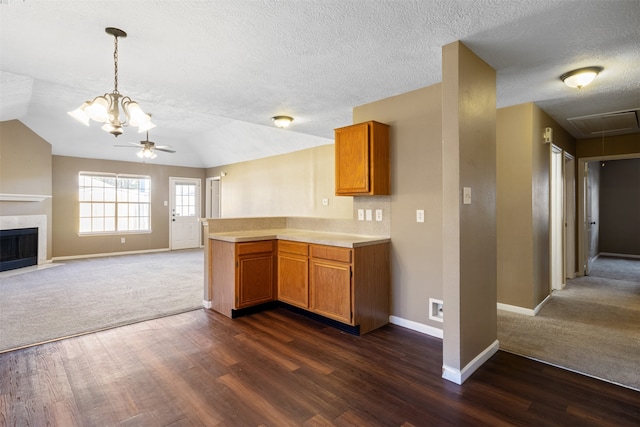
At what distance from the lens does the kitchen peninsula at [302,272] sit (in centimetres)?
314

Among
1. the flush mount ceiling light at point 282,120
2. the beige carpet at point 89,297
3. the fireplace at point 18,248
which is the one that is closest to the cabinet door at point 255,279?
the beige carpet at point 89,297

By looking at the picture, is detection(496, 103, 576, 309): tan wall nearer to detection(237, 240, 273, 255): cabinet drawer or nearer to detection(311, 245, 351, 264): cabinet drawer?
detection(311, 245, 351, 264): cabinet drawer

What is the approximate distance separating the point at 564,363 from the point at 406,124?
2445mm

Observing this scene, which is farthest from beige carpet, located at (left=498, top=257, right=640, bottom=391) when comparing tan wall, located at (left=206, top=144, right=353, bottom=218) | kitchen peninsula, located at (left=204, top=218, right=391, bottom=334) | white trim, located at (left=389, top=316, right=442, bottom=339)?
tan wall, located at (left=206, top=144, right=353, bottom=218)

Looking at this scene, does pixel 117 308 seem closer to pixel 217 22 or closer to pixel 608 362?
pixel 217 22

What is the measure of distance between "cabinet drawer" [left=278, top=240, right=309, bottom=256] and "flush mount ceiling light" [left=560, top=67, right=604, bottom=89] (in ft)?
9.30

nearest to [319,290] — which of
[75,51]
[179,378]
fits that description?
[179,378]

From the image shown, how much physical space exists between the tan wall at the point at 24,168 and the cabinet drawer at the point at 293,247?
19.3 feet

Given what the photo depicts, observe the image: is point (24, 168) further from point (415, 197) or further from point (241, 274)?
point (415, 197)

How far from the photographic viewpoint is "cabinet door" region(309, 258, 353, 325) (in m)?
3.11

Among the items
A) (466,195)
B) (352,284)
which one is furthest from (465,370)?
(466,195)

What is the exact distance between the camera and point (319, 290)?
339cm

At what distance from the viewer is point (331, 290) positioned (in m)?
3.26

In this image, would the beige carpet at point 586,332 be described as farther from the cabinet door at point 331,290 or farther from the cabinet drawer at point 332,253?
the cabinet drawer at point 332,253
